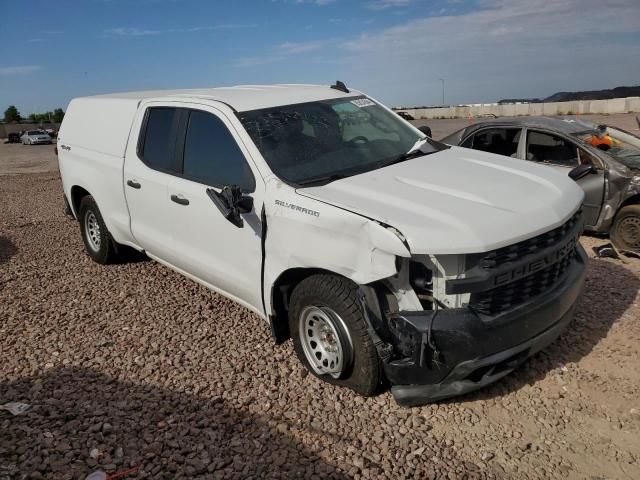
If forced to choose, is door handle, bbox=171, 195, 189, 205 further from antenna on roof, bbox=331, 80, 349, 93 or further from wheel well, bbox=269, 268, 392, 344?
antenna on roof, bbox=331, 80, 349, 93

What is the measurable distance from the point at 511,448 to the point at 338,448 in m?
0.95

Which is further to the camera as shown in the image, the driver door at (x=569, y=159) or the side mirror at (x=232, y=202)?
the driver door at (x=569, y=159)

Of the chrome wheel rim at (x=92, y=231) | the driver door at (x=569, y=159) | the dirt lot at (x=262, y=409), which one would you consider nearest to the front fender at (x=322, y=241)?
the dirt lot at (x=262, y=409)

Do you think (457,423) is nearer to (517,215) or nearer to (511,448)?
(511,448)

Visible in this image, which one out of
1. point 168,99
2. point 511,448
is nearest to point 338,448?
point 511,448

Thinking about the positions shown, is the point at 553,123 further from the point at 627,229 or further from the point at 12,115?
the point at 12,115

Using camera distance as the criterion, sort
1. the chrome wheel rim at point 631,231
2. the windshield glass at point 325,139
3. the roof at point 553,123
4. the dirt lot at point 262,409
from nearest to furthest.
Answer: the dirt lot at point 262,409 < the windshield glass at point 325,139 < the chrome wheel rim at point 631,231 < the roof at point 553,123

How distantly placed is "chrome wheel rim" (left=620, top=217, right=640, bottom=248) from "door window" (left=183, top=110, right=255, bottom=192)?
14.9ft

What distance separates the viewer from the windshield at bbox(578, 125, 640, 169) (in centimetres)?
613

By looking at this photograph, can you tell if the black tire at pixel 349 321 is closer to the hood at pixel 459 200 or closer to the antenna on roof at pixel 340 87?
the hood at pixel 459 200

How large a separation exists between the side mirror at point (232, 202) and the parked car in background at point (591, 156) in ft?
12.7

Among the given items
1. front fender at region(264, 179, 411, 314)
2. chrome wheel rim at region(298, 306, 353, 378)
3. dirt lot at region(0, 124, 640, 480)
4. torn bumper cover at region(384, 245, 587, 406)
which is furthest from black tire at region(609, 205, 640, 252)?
front fender at region(264, 179, 411, 314)

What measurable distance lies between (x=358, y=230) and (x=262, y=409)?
4.48ft

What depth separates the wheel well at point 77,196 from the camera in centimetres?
616
